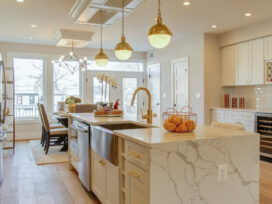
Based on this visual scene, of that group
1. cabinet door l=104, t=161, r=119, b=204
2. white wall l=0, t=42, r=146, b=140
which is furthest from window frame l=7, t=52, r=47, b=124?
cabinet door l=104, t=161, r=119, b=204

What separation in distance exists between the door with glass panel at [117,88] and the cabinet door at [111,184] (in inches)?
213

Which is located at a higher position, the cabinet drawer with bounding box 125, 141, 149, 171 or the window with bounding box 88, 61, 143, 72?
the window with bounding box 88, 61, 143, 72

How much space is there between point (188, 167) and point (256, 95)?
176 inches

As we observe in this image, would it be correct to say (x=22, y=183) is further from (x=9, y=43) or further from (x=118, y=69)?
(x=118, y=69)

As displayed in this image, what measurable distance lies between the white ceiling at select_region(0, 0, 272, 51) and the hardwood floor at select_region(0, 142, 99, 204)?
266 cm

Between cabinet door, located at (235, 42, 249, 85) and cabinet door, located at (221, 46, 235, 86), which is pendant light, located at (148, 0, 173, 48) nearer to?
cabinet door, located at (235, 42, 249, 85)

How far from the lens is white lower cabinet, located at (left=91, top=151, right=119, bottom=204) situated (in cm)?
230

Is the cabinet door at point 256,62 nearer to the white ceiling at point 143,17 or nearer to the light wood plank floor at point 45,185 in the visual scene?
the white ceiling at point 143,17

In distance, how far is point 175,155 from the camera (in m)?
1.74

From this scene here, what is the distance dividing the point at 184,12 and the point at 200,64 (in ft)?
5.99

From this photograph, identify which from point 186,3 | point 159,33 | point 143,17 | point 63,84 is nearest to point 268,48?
point 186,3

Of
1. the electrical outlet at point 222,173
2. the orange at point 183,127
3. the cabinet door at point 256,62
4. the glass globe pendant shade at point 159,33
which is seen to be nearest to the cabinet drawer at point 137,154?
the orange at point 183,127

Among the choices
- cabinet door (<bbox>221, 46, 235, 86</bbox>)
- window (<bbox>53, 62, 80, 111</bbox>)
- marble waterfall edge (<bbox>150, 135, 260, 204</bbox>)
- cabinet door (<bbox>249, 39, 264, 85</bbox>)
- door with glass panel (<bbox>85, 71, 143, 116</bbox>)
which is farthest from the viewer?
door with glass panel (<bbox>85, 71, 143, 116</bbox>)

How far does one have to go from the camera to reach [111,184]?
7.88 feet
